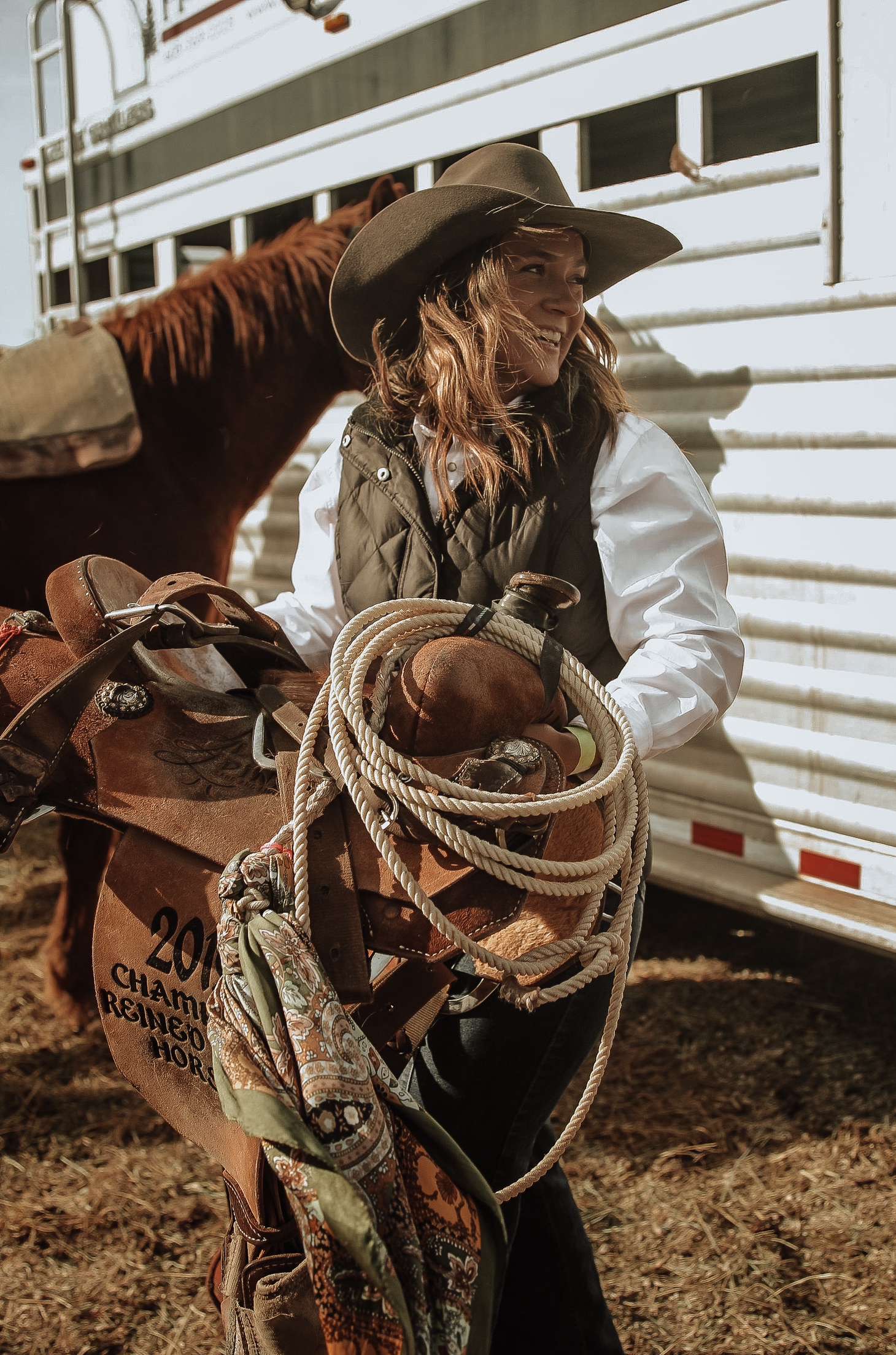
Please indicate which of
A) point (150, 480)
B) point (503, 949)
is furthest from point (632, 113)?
point (503, 949)

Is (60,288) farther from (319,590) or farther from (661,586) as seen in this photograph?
(661,586)

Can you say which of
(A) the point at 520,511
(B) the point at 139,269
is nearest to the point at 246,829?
(A) the point at 520,511

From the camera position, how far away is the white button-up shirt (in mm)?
1194

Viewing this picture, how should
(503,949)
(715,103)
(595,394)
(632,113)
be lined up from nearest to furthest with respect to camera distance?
(503,949)
(595,394)
(715,103)
(632,113)

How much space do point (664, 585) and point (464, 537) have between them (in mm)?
281

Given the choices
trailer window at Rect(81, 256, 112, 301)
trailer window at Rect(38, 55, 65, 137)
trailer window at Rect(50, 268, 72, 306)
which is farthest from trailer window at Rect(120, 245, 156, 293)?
trailer window at Rect(38, 55, 65, 137)

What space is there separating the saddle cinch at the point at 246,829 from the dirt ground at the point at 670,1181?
0.95 meters

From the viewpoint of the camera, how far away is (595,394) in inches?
55.5

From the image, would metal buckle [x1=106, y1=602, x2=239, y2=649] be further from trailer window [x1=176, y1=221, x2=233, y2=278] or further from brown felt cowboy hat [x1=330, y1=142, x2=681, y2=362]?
trailer window [x1=176, y1=221, x2=233, y2=278]

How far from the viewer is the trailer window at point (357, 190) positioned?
298cm

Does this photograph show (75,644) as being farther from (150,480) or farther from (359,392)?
(359,392)

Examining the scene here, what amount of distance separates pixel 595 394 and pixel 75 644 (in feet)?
2.41

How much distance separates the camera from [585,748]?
1.08 m

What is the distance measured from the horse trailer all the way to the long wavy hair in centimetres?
91
